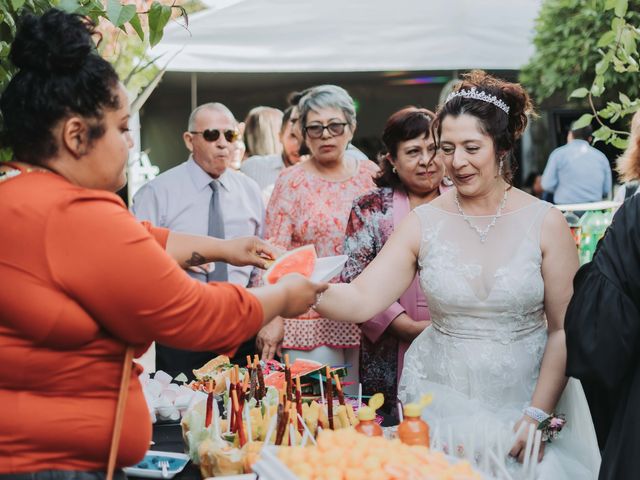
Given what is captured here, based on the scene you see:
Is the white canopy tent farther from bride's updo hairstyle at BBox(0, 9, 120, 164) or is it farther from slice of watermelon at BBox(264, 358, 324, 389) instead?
bride's updo hairstyle at BBox(0, 9, 120, 164)

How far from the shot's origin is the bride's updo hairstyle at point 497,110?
3.04m

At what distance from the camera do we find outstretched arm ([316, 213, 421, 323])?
293 cm

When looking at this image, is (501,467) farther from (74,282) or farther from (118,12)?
(118,12)

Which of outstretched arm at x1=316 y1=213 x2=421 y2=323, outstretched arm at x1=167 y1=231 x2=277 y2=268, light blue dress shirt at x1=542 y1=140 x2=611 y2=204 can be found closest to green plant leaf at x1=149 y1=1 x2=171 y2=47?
outstretched arm at x1=167 y1=231 x2=277 y2=268

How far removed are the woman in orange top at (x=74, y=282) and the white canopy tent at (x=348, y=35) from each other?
5.75m

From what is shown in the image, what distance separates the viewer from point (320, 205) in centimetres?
453

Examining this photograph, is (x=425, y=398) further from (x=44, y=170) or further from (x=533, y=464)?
(x=44, y=170)

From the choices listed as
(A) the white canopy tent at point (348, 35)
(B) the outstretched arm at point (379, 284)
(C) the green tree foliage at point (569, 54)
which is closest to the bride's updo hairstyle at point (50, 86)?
(B) the outstretched arm at point (379, 284)

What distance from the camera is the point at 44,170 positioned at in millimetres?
1838

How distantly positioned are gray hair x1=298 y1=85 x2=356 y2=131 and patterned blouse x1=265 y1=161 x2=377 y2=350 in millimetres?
361

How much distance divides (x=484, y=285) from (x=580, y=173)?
7.20 m

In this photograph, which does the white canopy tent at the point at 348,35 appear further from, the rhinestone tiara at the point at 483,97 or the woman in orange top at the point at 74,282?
the woman in orange top at the point at 74,282

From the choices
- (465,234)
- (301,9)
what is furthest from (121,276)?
(301,9)

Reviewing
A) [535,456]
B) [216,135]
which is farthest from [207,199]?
[535,456]
